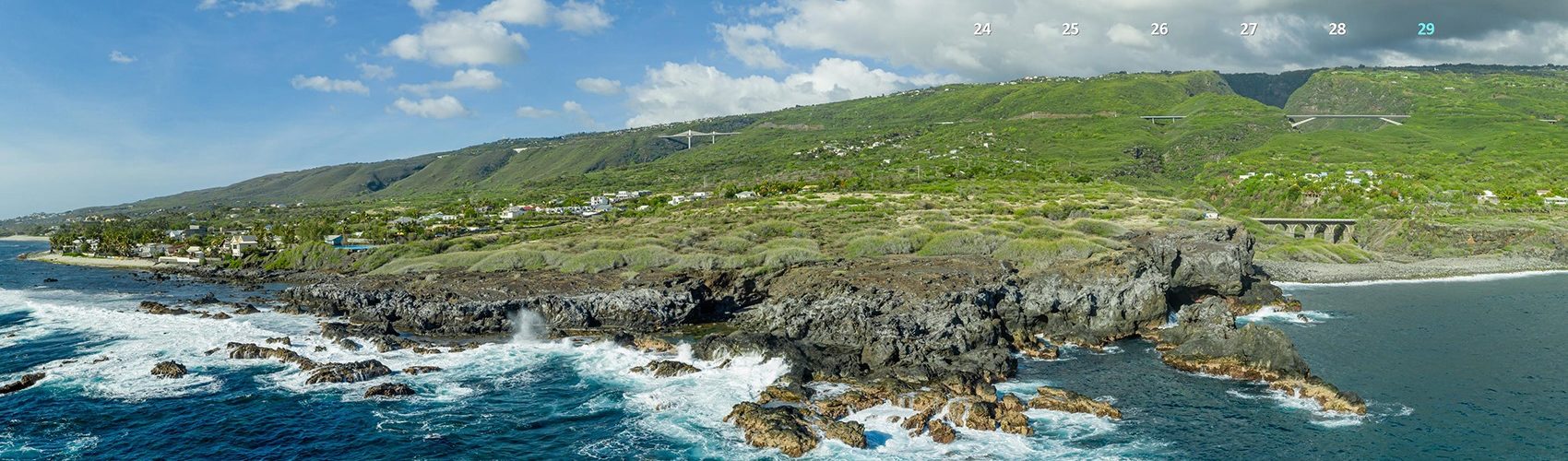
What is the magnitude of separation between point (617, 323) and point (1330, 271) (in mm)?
79796

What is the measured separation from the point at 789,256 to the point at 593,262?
1773 cm

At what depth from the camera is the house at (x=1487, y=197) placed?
11988 cm

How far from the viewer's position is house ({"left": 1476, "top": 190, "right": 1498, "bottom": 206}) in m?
120

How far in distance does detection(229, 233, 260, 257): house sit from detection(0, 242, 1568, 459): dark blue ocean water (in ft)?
222

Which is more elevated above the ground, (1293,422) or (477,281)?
(477,281)

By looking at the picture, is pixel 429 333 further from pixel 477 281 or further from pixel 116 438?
pixel 116 438

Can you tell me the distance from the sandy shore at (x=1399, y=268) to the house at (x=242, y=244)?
5451 inches

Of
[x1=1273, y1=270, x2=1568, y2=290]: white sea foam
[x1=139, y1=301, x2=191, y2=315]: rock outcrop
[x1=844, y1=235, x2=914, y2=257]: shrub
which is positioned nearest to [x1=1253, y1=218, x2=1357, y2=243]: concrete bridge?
[x1=1273, y1=270, x2=1568, y2=290]: white sea foam

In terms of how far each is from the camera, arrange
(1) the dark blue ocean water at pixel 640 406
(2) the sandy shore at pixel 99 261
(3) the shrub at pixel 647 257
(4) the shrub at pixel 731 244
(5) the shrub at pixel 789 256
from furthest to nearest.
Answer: (2) the sandy shore at pixel 99 261, (4) the shrub at pixel 731 244, (3) the shrub at pixel 647 257, (5) the shrub at pixel 789 256, (1) the dark blue ocean water at pixel 640 406

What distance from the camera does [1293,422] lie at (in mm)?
35438

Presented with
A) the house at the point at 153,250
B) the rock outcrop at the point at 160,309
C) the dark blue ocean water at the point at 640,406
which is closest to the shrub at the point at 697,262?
the dark blue ocean water at the point at 640,406

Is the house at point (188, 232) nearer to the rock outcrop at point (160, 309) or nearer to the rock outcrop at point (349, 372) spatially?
the rock outcrop at point (160, 309)

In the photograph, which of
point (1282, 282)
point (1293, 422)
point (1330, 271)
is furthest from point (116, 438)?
point (1330, 271)

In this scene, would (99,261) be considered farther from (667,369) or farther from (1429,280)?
(1429,280)
